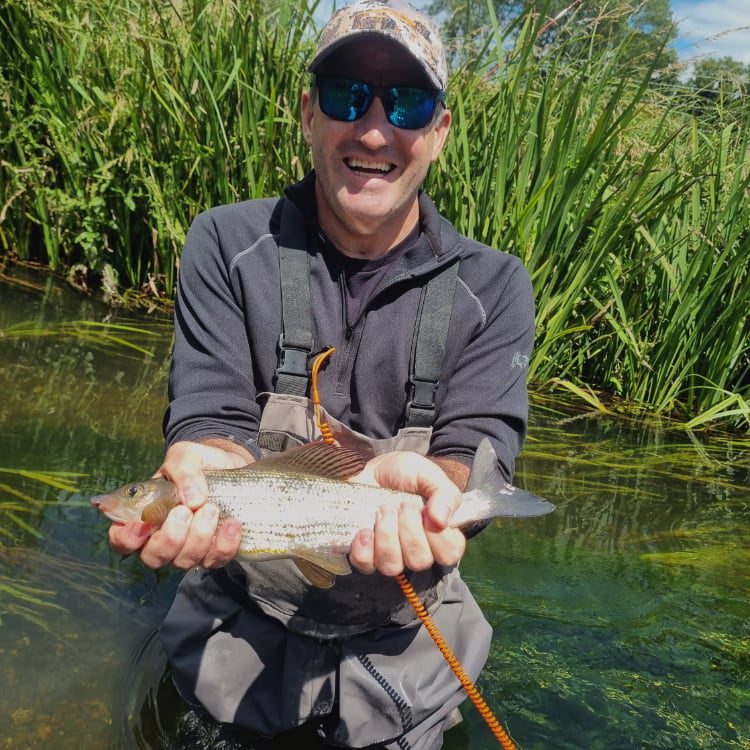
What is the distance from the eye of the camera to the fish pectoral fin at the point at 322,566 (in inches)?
80.6

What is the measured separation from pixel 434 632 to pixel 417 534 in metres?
0.32

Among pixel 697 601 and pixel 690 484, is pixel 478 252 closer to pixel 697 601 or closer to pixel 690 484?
pixel 697 601

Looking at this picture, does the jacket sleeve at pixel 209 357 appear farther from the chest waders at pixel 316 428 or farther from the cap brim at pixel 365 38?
the cap brim at pixel 365 38

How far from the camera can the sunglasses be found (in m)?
2.57

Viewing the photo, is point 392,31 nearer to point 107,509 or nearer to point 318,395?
point 318,395

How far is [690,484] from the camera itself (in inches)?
173

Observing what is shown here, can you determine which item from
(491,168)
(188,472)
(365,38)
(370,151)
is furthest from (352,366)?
(491,168)

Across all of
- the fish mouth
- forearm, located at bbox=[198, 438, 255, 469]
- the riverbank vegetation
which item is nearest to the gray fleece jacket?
forearm, located at bbox=[198, 438, 255, 469]

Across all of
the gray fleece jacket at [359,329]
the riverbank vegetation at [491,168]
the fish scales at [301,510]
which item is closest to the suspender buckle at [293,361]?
the gray fleece jacket at [359,329]

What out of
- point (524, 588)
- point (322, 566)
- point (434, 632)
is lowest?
point (524, 588)

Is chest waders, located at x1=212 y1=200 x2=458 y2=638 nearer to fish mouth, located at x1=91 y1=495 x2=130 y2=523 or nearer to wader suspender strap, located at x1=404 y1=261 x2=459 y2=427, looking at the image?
wader suspender strap, located at x1=404 y1=261 x2=459 y2=427

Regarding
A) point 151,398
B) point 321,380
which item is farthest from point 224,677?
point 151,398

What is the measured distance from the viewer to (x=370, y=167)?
2607 millimetres

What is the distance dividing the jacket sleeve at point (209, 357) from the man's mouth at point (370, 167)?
51 centimetres
